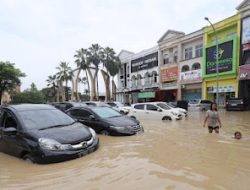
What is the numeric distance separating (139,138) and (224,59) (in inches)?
995

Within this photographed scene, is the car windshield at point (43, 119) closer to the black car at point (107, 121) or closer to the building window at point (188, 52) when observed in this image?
the black car at point (107, 121)

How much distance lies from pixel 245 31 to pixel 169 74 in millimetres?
14078

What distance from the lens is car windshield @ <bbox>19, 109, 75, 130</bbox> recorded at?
6398 mm

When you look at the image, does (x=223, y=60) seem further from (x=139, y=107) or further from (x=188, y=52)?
(x=139, y=107)

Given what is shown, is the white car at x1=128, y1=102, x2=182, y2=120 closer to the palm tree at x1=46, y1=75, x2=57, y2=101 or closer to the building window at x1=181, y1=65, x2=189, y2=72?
the building window at x1=181, y1=65, x2=189, y2=72

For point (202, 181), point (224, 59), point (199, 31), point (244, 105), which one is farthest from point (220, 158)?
point (199, 31)

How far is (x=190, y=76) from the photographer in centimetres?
3612

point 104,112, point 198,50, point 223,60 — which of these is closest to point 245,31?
point 223,60

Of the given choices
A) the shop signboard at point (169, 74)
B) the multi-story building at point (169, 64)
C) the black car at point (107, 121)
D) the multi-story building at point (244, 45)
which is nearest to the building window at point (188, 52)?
the multi-story building at point (169, 64)

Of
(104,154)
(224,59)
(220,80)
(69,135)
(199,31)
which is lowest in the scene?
(104,154)

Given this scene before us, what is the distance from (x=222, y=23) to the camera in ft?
104

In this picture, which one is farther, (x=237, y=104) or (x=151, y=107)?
(x=237, y=104)

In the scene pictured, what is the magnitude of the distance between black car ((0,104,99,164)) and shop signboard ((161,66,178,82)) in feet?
109

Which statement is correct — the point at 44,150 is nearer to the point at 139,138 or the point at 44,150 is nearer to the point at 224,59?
the point at 139,138
